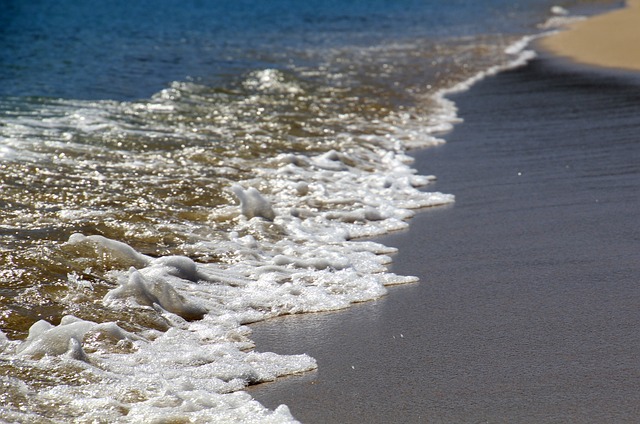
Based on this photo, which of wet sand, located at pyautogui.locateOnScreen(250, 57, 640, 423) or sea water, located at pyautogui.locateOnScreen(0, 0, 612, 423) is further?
sea water, located at pyautogui.locateOnScreen(0, 0, 612, 423)

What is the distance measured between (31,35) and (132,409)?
826 inches

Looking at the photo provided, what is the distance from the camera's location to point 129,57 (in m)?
17.4

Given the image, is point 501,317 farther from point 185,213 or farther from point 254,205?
point 185,213

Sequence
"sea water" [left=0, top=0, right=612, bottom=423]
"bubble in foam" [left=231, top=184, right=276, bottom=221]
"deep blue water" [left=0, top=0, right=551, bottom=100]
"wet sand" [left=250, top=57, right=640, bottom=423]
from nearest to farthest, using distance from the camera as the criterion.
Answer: "wet sand" [left=250, top=57, right=640, bottom=423] < "sea water" [left=0, top=0, right=612, bottom=423] < "bubble in foam" [left=231, top=184, right=276, bottom=221] < "deep blue water" [left=0, top=0, right=551, bottom=100]

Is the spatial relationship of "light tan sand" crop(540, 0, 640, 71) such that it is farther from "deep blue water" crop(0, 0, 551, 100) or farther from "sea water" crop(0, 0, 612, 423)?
"deep blue water" crop(0, 0, 551, 100)

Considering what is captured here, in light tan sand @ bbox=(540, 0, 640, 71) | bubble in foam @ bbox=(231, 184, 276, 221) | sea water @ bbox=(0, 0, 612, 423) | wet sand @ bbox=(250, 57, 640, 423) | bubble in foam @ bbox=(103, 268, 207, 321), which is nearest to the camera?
wet sand @ bbox=(250, 57, 640, 423)

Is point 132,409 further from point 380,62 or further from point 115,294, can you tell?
point 380,62

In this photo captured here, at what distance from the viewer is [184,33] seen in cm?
2447

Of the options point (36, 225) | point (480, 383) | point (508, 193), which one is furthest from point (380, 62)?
point (480, 383)

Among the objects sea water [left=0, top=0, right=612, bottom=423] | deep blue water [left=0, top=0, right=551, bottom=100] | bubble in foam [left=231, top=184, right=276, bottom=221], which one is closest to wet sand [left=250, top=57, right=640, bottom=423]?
sea water [left=0, top=0, right=612, bottom=423]

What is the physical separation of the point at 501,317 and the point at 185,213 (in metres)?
2.79

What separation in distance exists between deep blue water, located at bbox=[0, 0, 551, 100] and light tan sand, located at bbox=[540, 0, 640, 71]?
126 inches

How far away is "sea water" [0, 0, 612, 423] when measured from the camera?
3621 millimetres

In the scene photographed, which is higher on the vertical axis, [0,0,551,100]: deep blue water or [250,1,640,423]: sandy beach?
[0,0,551,100]: deep blue water
